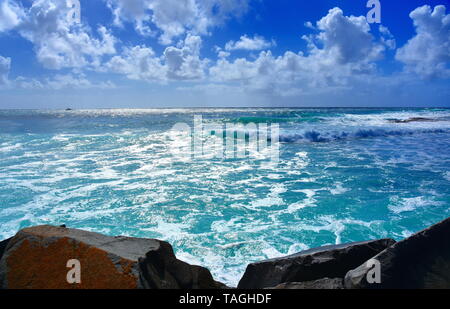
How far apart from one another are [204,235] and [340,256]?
2.51 m

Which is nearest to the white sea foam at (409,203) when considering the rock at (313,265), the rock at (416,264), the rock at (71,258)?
the rock at (313,265)

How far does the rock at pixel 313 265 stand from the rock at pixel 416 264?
18.7 inches

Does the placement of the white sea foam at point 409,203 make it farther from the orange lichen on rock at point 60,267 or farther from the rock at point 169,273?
the orange lichen on rock at point 60,267

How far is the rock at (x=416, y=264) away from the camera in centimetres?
258

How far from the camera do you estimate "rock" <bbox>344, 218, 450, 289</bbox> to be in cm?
258

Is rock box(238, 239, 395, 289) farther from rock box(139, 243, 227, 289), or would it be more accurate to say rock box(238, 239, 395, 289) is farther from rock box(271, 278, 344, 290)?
rock box(139, 243, 227, 289)

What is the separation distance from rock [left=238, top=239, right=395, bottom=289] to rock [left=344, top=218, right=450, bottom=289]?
1.56 feet

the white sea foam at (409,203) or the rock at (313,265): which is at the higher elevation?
the rock at (313,265)

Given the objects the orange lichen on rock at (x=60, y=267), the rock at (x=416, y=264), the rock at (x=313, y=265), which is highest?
the orange lichen on rock at (x=60, y=267)

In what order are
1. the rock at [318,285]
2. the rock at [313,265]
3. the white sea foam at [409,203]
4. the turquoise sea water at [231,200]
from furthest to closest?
the white sea foam at [409,203] → the turquoise sea water at [231,200] → the rock at [313,265] → the rock at [318,285]

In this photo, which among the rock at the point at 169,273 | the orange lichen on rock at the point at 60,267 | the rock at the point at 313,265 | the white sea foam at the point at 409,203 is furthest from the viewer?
the white sea foam at the point at 409,203

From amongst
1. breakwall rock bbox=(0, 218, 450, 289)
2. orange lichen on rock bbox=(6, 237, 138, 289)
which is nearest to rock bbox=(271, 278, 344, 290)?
breakwall rock bbox=(0, 218, 450, 289)

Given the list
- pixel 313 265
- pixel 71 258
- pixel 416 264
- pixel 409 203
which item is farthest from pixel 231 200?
pixel 71 258
